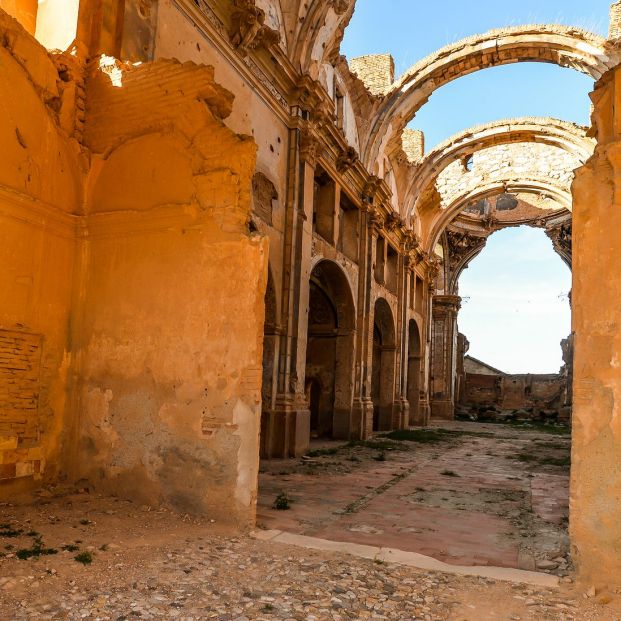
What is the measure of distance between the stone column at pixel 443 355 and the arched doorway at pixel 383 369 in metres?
11.0

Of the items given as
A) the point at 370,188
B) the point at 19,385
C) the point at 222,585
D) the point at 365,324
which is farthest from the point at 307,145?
the point at 222,585

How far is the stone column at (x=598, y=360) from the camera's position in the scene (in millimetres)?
4242

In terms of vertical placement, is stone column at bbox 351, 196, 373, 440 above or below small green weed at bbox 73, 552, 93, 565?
above

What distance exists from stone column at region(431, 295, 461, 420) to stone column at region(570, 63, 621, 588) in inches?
1021

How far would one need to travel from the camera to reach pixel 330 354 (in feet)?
51.9

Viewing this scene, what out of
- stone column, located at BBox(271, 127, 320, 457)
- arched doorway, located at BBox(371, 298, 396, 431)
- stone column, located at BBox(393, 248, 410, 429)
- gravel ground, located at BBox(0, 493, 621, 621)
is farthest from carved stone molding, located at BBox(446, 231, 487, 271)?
gravel ground, located at BBox(0, 493, 621, 621)

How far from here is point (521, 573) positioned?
450 cm

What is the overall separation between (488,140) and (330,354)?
36.3 ft

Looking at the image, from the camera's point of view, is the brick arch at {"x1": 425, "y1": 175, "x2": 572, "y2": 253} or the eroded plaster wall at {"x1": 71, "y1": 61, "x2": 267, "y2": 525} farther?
the brick arch at {"x1": 425, "y1": 175, "x2": 572, "y2": 253}

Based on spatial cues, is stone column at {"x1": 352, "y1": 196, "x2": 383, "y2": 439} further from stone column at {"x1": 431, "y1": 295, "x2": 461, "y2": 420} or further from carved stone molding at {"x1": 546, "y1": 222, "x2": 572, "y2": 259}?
carved stone molding at {"x1": 546, "y1": 222, "x2": 572, "y2": 259}

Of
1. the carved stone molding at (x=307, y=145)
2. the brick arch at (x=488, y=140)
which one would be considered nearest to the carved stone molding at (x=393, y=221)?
the brick arch at (x=488, y=140)

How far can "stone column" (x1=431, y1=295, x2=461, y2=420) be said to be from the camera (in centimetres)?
2982

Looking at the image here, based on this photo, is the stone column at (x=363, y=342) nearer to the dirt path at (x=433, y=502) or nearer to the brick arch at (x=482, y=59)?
the dirt path at (x=433, y=502)

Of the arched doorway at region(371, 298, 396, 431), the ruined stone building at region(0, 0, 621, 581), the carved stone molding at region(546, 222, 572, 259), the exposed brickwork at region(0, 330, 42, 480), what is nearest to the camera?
the ruined stone building at region(0, 0, 621, 581)
